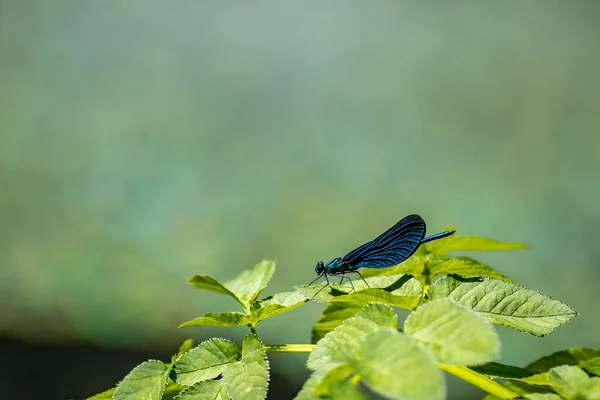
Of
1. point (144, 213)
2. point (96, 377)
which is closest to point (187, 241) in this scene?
point (144, 213)

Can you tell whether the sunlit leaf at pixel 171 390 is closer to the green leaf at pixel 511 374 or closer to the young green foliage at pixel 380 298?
the young green foliage at pixel 380 298

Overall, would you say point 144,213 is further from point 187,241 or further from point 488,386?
point 488,386

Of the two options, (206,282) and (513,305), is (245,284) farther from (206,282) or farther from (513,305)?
(513,305)

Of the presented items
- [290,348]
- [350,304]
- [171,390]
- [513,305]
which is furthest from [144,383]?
[513,305]

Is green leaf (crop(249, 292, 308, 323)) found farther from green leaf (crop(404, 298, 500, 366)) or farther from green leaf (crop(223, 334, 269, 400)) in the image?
green leaf (crop(404, 298, 500, 366))

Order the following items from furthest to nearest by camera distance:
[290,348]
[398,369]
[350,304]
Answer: [350,304] < [290,348] < [398,369]

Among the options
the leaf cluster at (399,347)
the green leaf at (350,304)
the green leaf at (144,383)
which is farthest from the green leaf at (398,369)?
the green leaf at (144,383)
